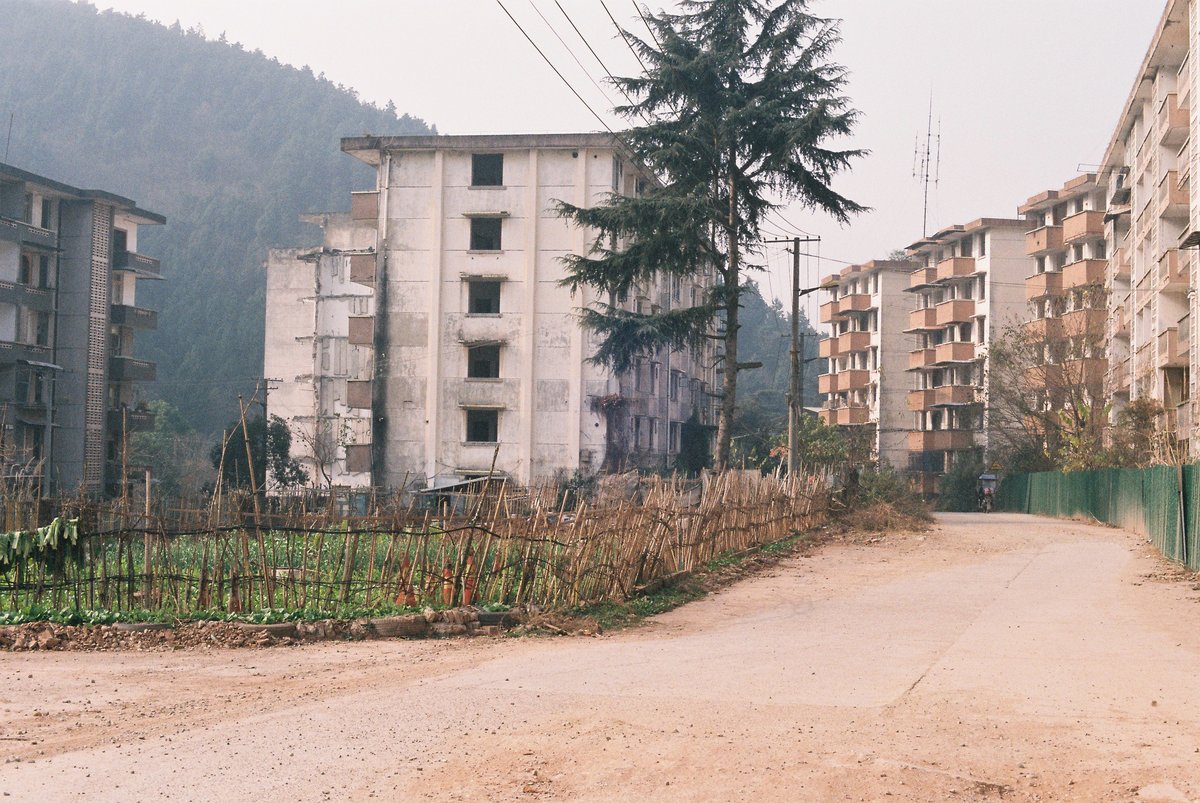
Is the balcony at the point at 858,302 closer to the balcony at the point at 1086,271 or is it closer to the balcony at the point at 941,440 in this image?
the balcony at the point at 941,440

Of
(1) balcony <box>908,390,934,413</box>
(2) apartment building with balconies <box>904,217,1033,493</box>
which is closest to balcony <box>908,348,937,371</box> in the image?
(2) apartment building with balconies <box>904,217,1033,493</box>

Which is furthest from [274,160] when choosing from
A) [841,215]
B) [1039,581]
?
[1039,581]

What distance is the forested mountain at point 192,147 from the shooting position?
82.8m

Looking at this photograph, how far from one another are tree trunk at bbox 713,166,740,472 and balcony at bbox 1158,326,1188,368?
14.0 metres

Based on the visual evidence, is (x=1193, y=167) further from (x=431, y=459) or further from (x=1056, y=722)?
(x=1056, y=722)

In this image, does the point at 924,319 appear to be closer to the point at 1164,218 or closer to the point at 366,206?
the point at 1164,218

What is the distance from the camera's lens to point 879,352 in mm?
82375

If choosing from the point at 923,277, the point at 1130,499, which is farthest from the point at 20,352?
the point at 923,277

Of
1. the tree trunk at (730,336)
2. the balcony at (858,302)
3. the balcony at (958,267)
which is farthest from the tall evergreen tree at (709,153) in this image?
the balcony at (858,302)

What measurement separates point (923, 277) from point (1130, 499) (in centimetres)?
4189

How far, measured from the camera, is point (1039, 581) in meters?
19.8

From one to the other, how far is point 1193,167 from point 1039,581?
18.3 meters

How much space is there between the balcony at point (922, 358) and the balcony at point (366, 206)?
39221mm

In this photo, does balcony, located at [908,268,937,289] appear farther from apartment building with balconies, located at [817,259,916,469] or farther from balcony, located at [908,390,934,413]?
balcony, located at [908,390,934,413]
